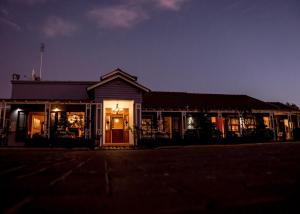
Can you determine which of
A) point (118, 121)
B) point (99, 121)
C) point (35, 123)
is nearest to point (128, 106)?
point (118, 121)

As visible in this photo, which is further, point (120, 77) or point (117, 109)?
point (117, 109)

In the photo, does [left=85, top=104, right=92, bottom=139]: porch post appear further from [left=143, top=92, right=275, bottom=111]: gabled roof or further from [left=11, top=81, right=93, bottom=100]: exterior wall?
[left=143, top=92, right=275, bottom=111]: gabled roof

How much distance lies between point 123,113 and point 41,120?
7196 millimetres

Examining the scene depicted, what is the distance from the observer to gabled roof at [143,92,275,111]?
19656mm

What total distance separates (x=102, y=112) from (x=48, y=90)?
21.5ft

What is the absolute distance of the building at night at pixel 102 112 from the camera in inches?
612

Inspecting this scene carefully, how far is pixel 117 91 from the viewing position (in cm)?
1619

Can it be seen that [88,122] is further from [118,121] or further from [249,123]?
[249,123]

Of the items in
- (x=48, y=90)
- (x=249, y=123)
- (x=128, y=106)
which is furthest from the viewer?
(x=249, y=123)

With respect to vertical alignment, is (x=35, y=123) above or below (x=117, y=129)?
above

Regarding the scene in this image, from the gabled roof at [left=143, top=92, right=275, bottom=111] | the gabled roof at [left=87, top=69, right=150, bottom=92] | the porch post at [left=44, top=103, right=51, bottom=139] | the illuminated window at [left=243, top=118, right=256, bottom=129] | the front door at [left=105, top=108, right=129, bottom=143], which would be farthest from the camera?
the gabled roof at [left=143, top=92, right=275, bottom=111]

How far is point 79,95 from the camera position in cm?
1928

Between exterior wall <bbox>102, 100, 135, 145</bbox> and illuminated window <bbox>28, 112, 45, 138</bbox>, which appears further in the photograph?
illuminated window <bbox>28, 112, 45, 138</bbox>

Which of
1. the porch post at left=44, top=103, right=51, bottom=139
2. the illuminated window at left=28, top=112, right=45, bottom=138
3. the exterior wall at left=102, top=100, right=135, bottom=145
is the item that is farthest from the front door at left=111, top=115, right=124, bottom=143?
the illuminated window at left=28, top=112, right=45, bottom=138
